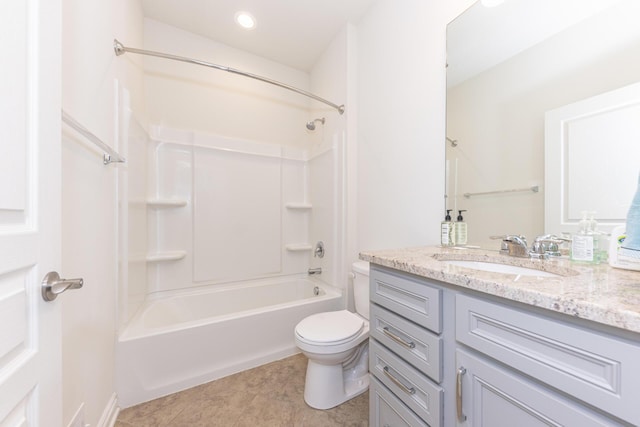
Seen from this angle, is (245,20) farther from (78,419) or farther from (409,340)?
(78,419)

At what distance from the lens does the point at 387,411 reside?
3.29 ft

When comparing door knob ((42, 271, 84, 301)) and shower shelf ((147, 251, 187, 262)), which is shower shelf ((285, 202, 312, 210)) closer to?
shower shelf ((147, 251, 187, 262))

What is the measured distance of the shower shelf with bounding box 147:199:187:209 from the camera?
77.6 inches

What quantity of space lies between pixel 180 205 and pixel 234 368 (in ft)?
4.44

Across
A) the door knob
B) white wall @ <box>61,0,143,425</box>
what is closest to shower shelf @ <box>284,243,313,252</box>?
white wall @ <box>61,0,143,425</box>

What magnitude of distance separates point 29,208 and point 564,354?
1.14 meters

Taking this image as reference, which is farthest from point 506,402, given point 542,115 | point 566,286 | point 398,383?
point 542,115

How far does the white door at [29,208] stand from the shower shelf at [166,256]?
1514 mm

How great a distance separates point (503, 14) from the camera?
1158 millimetres

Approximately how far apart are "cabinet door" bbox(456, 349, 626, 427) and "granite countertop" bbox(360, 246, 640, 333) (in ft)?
0.62

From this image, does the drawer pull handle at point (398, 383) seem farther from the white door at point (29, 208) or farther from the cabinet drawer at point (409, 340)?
the white door at point (29, 208)

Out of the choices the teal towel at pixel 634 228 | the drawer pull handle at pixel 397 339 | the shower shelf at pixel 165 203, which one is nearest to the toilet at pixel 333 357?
the drawer pull handle at pixel 397 339

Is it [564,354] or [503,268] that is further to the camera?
A: [503,268]

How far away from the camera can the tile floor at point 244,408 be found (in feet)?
4.25
